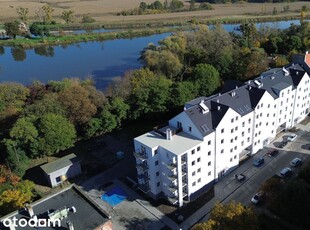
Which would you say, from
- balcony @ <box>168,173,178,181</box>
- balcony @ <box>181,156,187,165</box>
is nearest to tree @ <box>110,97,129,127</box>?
balcony @ <box>168,173,178,181</box>

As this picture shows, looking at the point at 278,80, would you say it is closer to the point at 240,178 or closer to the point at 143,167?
the point at 240,178

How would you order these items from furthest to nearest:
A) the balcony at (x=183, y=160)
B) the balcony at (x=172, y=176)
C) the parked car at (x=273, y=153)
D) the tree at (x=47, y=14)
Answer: the tree at (x=47, y=14) → the parked car at (x=273, y=153) → the balcony at (x=172, y=176) → the balcony at (x=183, y=160)

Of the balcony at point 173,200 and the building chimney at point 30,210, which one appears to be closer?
the building chimney at point 30,210

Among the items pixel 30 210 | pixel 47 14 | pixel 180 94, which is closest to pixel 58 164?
pixel 30 210

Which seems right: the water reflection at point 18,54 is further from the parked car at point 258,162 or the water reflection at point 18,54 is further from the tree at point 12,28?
the parked car at point 258,162

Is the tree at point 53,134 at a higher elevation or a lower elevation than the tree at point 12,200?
higher

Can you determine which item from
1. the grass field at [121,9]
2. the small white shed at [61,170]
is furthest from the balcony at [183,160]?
the grass field at [121,9]

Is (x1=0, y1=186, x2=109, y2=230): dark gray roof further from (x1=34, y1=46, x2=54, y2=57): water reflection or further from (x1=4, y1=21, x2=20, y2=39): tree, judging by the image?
(x1=4, y1=21, x2=20, y2=39): tree
